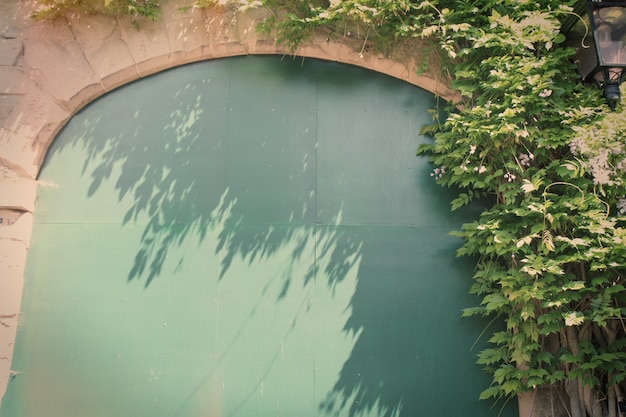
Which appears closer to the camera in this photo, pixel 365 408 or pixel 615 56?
pixel 615 56

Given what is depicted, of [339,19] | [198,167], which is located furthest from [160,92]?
[339,19]

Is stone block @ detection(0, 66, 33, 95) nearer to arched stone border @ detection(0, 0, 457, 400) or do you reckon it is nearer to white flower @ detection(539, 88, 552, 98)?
arched stone border @ detection(0, 0, 457, 400)

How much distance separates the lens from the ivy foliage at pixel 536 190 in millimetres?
3383

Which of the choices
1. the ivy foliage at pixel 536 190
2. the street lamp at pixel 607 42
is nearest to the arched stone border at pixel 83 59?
the ivy foliage at pixel 536 190

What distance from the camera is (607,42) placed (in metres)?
3.40

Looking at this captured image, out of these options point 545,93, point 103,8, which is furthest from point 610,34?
point 103,8

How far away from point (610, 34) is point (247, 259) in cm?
306

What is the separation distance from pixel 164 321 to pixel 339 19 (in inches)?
111

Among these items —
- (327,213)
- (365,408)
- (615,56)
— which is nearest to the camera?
(615,56)

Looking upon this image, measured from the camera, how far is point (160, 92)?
431 cm

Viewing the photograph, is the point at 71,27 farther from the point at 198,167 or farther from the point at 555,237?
the point at 555,237

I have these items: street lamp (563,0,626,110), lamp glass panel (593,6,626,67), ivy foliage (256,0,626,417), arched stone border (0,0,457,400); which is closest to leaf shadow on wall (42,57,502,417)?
arched stone border (0,0,457,400)

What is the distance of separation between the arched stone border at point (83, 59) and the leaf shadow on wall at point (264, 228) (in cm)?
23

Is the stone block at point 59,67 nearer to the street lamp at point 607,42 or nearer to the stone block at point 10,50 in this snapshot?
the stone block at point 10,50
